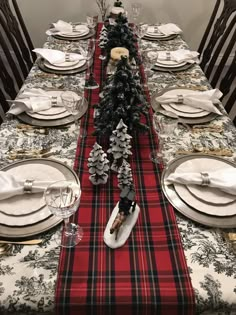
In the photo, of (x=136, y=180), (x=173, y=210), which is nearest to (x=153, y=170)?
(x=136, y=180)

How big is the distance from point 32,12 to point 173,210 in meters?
2.36

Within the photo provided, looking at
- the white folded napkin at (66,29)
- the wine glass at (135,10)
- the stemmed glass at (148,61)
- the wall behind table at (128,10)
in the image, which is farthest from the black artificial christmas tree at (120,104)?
the wall behind table at (128,10)

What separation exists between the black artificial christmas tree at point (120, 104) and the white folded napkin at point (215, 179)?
241 millimetres

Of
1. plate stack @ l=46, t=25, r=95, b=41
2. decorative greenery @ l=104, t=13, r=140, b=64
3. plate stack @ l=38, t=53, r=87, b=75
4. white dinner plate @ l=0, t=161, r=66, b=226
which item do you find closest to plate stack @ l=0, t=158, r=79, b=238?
white dinner plate @ l=0, t=161, r=66, b=226

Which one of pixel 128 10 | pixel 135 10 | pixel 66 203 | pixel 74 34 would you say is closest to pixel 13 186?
pixel 66 203

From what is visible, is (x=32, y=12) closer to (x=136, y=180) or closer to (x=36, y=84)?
(x=36, y=84)

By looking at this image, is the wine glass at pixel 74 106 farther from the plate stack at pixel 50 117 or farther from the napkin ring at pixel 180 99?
the napkin ring at pixel 180 99

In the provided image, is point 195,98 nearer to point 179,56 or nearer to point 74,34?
point 179,56

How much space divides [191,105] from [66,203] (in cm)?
67

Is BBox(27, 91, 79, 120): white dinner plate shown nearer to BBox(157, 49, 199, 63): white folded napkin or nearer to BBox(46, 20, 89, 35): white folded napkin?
BBox(157, 49, 199, 63): white folded napkin

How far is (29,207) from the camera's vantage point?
0.75 metres

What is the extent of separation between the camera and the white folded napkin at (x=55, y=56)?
1462 mm

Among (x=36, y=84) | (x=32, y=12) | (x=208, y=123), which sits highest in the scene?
(x=208, y=123)

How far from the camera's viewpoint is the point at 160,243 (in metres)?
0.71
